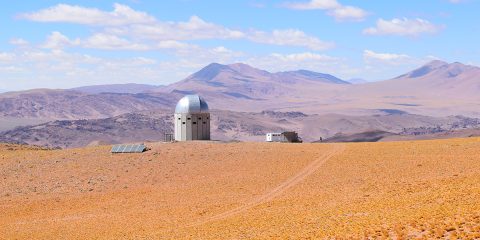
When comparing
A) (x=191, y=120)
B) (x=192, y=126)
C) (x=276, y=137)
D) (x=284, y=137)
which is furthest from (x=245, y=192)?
(x=276, y=137)

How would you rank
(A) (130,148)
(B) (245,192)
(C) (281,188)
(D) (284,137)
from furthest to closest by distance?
(D) (284,137) → (A) (130,148) → (C) (281,188) → (B) (245,192)

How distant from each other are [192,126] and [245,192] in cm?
2385

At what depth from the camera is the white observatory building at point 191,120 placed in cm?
6256

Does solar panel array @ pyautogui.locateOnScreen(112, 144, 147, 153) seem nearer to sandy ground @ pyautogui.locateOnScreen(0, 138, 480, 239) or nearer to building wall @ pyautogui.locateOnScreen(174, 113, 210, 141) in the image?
sandy ground @ pyautogui.locateOnScreen(0, 138, 480, 239)

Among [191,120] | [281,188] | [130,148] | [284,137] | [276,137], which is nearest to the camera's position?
[281,188]

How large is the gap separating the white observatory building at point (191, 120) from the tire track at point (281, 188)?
1540cm

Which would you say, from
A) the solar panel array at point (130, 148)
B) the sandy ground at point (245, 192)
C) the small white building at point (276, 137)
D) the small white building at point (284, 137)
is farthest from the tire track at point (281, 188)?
the small white building at point (276, 137)

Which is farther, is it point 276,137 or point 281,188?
point 276,137

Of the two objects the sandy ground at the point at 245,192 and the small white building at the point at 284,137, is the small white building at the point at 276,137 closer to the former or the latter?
the small white building at the point at 284,137

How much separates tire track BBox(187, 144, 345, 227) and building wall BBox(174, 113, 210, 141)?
15.4 metres

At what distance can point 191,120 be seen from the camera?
6250 centimetres

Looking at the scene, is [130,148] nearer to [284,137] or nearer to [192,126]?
[192,126]

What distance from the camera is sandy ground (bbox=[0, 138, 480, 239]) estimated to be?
25.3m

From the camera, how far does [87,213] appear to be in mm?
36812
